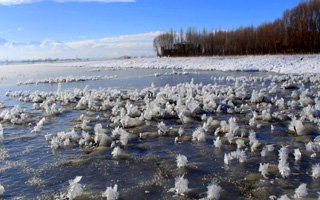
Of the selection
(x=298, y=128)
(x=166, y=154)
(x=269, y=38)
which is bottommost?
(x=166, y=154)

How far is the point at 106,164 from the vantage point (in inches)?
309

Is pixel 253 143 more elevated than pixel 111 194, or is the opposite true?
pixel 253 143

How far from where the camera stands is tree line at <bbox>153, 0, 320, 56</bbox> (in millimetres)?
60531

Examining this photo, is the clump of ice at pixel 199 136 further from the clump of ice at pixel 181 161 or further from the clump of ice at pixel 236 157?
the clump of ice at pixel 181 161

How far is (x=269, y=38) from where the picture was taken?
6831 cm

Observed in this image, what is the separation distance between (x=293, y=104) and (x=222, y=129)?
4.87 meters

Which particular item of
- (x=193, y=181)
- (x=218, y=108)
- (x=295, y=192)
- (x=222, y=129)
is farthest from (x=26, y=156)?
(x=218, y=108)

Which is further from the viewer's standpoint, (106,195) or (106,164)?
(106,164)

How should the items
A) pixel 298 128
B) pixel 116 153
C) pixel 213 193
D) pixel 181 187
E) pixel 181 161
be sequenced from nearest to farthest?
1. pixel 213 193
2. pixel 181 187
3. pixel 181 161
4. pixel 116 153
5. pixel 298 128

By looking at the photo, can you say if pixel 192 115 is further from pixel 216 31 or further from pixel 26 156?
pixel 216 31

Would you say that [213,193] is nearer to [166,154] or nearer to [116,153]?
[166,154]

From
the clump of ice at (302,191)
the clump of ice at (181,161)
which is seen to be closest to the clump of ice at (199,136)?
the clump of ice at (181,161)

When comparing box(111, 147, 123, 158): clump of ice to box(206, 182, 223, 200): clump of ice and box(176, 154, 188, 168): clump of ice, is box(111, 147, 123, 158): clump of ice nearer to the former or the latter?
box(176, 154, 188, 168): clump of ice

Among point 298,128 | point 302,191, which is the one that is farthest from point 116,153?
point 298,128
